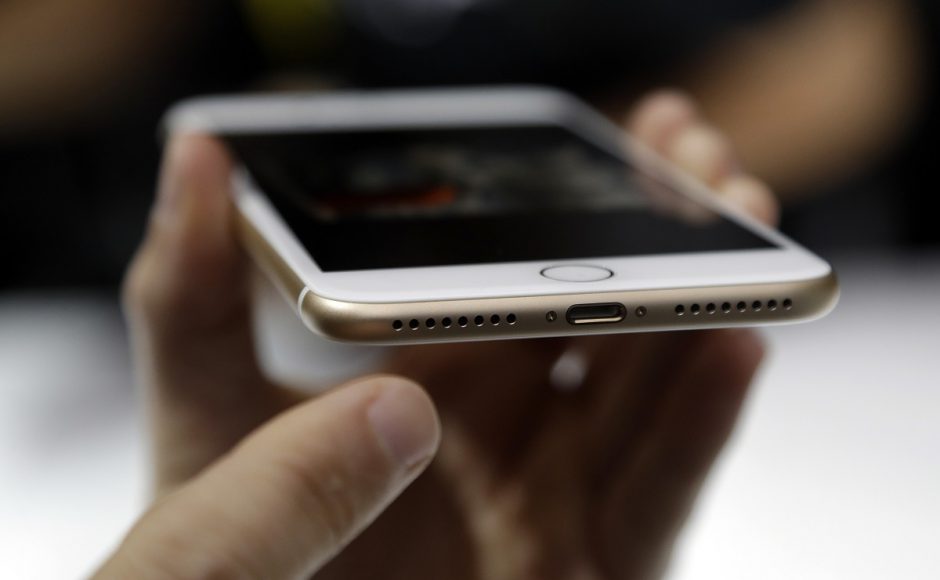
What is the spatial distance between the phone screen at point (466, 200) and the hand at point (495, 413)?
0.05m

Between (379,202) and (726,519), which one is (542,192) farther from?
(726,519)

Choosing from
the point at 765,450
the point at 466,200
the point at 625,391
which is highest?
the point at 466,200

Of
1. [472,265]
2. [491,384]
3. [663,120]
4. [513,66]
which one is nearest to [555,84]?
[513,66]

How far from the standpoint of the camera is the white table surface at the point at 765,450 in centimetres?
51

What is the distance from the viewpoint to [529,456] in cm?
47

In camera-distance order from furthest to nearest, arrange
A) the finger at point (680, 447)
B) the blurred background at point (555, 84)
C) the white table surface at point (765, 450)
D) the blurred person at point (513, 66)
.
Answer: the blurred person at point (513, 66), the blurred background at point (555, 84), the white table surface at point (765, 450), the finger at point (680, 447)

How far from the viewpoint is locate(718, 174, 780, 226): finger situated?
442 mm

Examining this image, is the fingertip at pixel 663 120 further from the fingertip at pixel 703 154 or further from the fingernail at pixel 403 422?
the fingernail at pixel 403 422

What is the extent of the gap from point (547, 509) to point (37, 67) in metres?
0.67

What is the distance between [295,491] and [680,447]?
197 millimetres

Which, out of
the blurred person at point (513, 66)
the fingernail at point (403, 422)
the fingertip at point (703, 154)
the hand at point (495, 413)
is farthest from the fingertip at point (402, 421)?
the blurred person at point (513, 66)

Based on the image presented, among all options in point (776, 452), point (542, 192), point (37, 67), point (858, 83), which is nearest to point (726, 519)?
point (776, 452)

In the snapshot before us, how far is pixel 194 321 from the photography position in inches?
18.1

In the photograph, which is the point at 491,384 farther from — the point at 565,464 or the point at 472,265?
the point at 472,265
